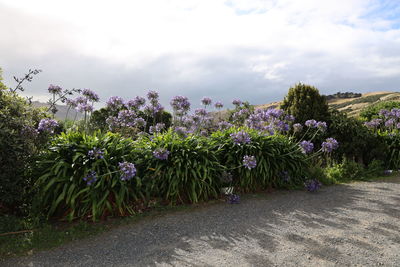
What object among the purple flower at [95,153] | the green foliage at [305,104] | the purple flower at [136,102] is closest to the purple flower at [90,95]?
the purple flower at [136,102]

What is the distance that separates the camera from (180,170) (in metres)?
5.09

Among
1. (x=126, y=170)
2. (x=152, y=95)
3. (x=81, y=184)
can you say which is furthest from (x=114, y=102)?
(x=126, y=170)

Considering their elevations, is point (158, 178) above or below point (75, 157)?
below

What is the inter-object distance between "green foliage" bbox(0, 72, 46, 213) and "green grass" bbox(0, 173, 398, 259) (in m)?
0.36

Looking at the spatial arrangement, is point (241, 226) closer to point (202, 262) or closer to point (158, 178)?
point (202, 262)

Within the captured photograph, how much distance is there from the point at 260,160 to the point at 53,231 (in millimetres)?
3475

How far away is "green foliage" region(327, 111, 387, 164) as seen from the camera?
859 centimetres

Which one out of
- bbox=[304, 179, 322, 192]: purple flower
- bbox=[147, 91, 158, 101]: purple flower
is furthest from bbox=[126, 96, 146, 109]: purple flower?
bbox=[304, 179, 322, 192]: purple flower

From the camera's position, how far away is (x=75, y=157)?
180 inches

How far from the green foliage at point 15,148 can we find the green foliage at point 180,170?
160cm

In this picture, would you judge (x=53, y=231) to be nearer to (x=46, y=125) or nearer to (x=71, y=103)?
(x=46, y=125)

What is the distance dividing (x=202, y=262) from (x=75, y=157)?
2342 mm

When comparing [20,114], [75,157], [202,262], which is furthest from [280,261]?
[20,114]

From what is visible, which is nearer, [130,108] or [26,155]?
[26,155]
